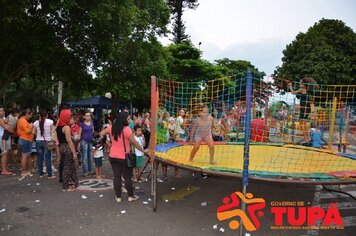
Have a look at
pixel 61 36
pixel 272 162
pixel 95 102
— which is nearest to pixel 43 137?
pixel 61 36

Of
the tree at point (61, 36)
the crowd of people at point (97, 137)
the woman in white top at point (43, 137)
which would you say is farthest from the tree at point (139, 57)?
the woman in white top at point (43, 137)

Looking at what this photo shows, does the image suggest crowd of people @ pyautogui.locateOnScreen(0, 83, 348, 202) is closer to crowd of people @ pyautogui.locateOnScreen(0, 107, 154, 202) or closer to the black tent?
crowd of people @ pyautogui.locateOnScreen(0, 107, 154, 202)

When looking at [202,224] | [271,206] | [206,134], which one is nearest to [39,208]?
[202,224]

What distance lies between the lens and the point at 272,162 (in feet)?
24.7

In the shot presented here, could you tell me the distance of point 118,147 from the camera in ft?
21.1

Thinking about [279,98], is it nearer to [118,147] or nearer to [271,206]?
[271,206]

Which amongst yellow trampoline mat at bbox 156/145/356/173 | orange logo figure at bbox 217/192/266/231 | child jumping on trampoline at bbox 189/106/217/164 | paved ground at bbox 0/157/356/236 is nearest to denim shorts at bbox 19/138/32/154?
paved ground at bbox 0/157/356/236

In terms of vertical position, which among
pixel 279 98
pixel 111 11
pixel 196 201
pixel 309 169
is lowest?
pixel 196 201

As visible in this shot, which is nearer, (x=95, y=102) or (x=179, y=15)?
(x=95, y=102)

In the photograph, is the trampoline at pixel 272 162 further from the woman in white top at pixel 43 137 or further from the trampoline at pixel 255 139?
the woman in white top at pixel 43 137

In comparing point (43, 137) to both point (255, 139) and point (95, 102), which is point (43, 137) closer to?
point (255, 139)

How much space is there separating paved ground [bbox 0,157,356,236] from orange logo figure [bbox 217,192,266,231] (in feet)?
0.36

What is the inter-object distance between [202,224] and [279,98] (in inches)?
125

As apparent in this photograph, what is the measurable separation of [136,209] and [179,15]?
96.9ft
